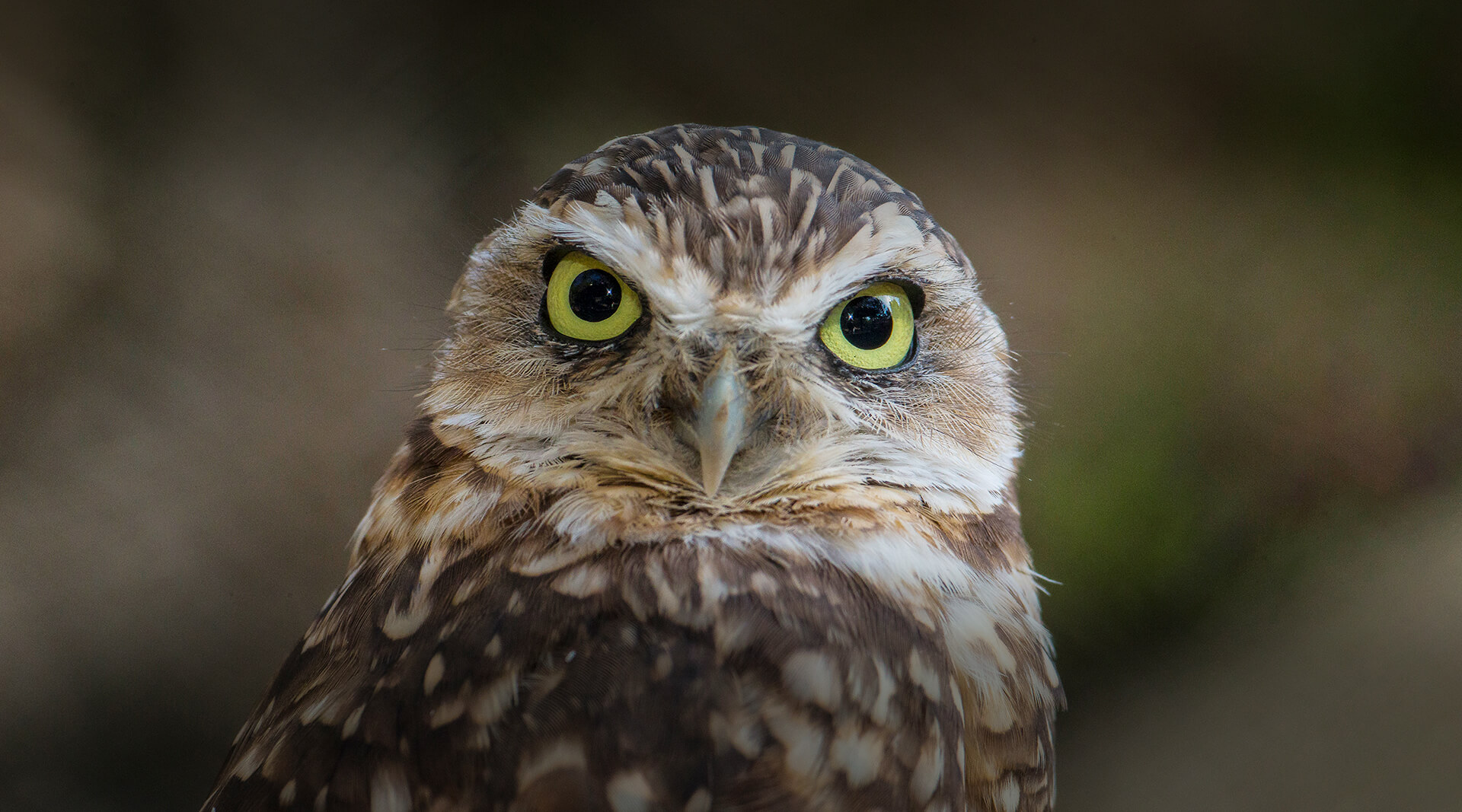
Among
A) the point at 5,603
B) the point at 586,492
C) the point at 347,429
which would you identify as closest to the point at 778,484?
the point at 586,492

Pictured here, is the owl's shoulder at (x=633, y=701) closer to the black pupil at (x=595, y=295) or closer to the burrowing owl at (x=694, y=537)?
the burrowing owl at (x=694, y=537)

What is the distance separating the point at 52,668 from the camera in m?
1.57

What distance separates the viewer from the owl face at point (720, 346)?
34.8 inches

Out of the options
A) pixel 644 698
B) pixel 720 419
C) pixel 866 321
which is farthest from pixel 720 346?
pixel 644 698

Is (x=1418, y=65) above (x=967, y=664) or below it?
above

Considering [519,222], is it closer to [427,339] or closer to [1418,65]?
[427,339]

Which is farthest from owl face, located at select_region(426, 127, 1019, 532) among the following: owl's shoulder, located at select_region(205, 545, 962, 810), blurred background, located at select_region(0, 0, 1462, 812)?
blurred background, located at select_region(0, 0, 1462, 812)

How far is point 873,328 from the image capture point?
3.17 ft

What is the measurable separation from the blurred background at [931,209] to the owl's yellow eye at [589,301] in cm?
38

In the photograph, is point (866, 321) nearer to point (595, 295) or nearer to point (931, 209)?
point (595, 295)

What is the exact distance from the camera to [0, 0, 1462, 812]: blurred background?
1.40 m

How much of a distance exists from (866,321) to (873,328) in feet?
0.04

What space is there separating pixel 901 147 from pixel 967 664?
104cm

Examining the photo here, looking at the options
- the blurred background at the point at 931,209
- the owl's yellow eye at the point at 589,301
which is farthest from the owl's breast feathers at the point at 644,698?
the blurred background at the point at 931,209
